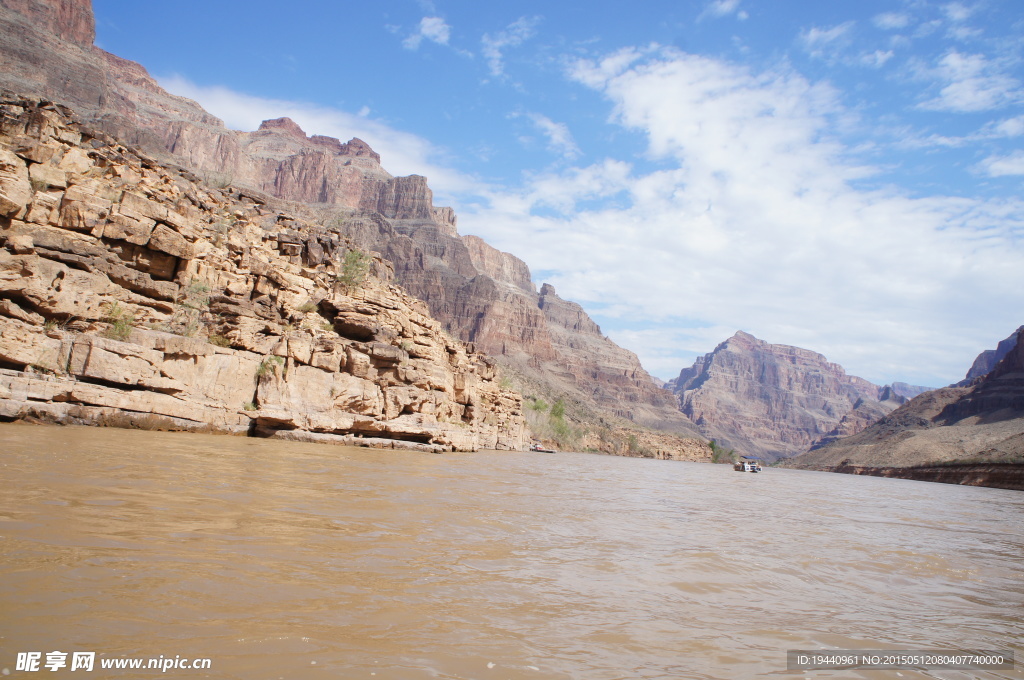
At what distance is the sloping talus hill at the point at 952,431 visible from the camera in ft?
239

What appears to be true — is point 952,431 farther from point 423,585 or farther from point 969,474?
point 423,585

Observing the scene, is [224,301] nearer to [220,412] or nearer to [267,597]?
[220,412]

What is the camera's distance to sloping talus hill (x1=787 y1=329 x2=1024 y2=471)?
72725 millimetres

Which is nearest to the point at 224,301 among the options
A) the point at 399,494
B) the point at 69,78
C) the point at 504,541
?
the point at 399,494

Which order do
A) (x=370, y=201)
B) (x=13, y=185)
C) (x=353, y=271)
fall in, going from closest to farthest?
1. (x=13, y=185)
2. (x=353, y=271)
3. (x=370, y=201)

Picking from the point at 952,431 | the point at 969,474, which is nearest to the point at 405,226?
the point at 952,431

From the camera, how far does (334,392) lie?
22.2 metres

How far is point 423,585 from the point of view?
4.29 meters

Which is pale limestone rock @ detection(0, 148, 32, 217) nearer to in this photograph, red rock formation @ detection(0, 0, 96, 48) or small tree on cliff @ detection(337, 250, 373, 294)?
small tree on cliff @ detection(337, 250, 373, 294)

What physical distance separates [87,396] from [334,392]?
8.74 meters

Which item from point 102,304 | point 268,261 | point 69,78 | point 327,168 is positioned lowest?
point 102,304

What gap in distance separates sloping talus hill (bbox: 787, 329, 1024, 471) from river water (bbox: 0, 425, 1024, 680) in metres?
66.5

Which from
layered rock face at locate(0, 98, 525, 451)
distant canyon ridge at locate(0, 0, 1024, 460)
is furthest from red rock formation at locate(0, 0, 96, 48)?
layered rock face at locate(0, 98, 525, 451)

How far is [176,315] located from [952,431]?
11000 centimetres
